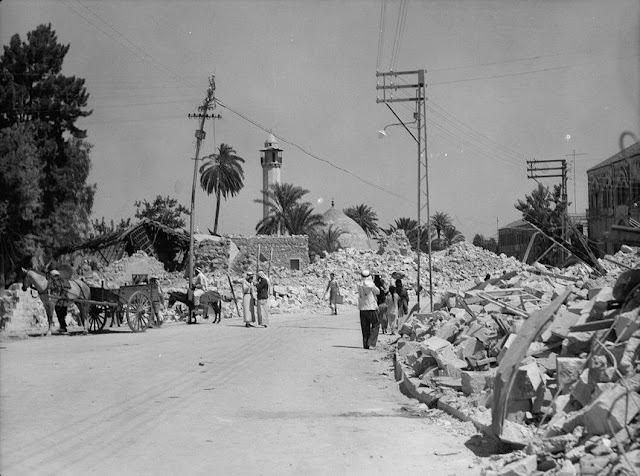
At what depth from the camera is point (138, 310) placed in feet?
63.9

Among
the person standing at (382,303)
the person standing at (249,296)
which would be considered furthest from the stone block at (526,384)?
the person standing at (249,296)

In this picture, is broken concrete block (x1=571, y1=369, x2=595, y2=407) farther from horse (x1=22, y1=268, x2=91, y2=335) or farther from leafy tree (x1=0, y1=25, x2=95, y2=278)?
leafy tree (x1=0, y1=25, x2=95, y2=278)

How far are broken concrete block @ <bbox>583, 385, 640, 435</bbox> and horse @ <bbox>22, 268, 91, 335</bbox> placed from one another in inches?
581

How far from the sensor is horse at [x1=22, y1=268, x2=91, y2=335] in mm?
17312

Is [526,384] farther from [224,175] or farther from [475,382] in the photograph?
[224,175]

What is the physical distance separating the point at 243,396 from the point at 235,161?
5205 cm

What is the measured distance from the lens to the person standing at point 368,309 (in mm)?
14609

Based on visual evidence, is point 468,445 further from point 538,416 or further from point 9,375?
point 9,375

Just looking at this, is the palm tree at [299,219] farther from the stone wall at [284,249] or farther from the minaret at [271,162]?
the minaret at [271,162]

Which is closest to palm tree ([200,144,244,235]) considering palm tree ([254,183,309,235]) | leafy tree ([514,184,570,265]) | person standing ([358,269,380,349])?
palm tree ([254,183,309,235])

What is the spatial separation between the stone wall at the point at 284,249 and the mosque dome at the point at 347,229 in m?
18.2

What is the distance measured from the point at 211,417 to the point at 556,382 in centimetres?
358

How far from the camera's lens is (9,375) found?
34.0 ft

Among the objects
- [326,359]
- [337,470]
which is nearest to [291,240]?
[326,359]
